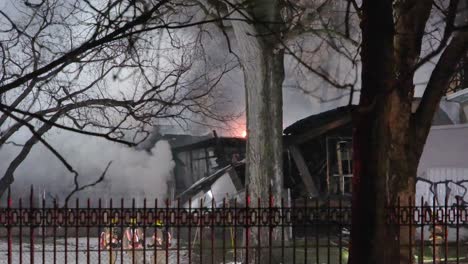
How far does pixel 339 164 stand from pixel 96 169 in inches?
568

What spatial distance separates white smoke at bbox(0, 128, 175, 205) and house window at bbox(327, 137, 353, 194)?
10.1 m

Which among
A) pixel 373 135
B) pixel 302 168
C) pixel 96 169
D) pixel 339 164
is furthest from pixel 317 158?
pixel 373 135

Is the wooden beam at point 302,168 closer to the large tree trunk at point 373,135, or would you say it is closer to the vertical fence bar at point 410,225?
the vertical fence bar at point 410,225

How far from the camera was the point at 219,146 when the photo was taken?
98.8 ft

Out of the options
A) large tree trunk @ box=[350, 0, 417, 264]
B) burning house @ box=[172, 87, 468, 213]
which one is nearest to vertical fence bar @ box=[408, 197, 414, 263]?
large tree trunk @ box=[350, 0, 417, 264]

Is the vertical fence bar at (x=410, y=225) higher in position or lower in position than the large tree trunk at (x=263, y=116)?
lower

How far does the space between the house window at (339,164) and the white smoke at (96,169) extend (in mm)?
10068

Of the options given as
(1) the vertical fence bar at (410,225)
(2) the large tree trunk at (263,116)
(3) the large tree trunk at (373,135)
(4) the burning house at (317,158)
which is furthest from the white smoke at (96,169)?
(3) the large tree trunk at (373,135)

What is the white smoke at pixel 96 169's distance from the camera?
111 feet

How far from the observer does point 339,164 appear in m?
26.8

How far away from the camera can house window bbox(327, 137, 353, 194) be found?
26.7 meters

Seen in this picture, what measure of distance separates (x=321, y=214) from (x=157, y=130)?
25.9 metres

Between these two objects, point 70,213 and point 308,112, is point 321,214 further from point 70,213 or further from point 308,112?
point 308,112

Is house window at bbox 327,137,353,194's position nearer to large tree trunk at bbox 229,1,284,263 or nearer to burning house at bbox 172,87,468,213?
burning house at bbox 172,87,468,213
